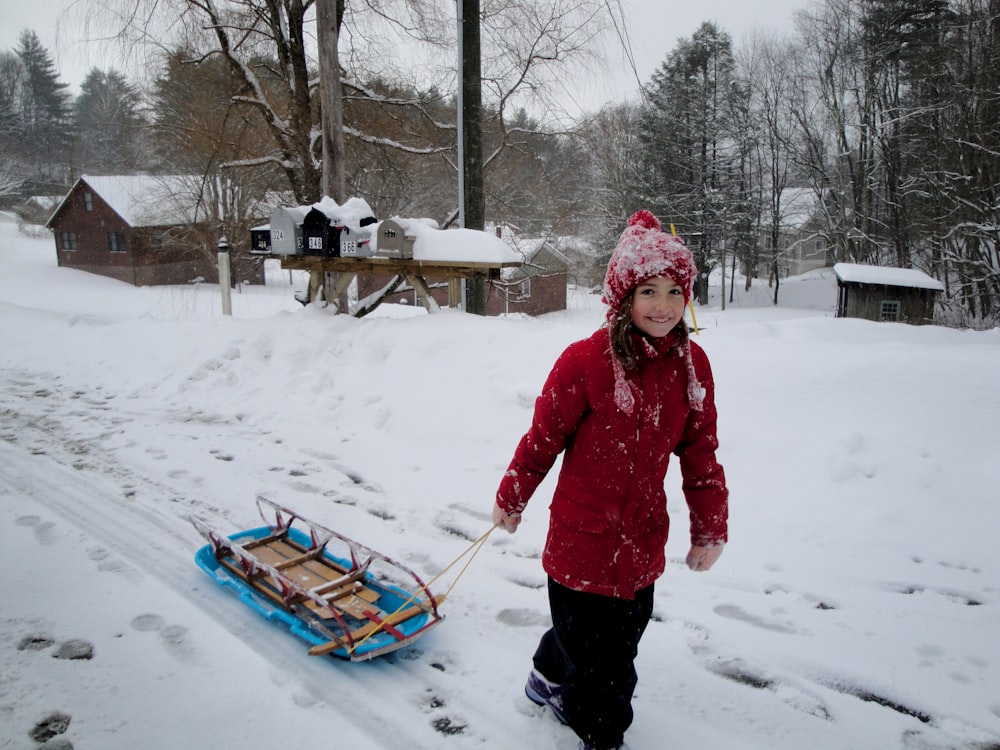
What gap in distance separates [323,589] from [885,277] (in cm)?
1778

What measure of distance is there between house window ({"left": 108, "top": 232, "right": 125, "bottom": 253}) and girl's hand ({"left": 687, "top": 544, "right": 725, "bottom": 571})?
1411 inches

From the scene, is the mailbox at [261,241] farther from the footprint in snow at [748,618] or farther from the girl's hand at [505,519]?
the footprint in snow at [748,618]

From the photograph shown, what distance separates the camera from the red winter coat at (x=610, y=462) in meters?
2.34

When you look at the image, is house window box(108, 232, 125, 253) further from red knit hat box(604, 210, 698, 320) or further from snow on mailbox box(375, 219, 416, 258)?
red knit hat box(604, 210, 698, 320)

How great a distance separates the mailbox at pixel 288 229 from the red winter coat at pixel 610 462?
6.12 metres

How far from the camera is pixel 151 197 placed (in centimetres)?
2920

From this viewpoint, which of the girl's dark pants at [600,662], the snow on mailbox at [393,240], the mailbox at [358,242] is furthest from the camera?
the mailbox at [358,242]

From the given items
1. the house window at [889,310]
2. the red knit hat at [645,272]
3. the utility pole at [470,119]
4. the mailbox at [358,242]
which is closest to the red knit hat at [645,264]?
the red knit hat at [645,272]

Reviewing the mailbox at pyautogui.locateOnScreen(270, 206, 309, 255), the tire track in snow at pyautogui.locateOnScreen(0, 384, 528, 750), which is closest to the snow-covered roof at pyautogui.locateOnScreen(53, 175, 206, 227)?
the mailbox at pyautogui.locateOnScreen(270, 206, 309, 255)

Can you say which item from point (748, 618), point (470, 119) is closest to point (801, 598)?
point (748, 618)

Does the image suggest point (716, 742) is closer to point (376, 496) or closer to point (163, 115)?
point (376, 496)

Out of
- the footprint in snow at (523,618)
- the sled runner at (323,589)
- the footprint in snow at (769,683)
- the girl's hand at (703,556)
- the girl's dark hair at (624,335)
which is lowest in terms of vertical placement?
the footprint in snow at (769,683)

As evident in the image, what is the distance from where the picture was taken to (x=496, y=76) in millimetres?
9766

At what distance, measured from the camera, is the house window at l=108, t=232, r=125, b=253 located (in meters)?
32.0
